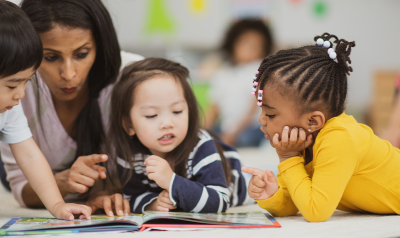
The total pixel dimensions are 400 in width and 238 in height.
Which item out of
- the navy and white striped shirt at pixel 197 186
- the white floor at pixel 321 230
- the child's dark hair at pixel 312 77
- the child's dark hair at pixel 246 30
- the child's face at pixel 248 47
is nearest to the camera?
the white floor at pixel 321 230

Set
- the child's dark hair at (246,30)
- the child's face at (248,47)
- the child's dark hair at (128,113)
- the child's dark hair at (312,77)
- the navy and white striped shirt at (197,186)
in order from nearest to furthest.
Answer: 1. the child's dark hair at (312,77)
2. the navy and white striped shirt at (197,186)
3. the child's dark hair at (128,113)
4. the child's face at (248,47)
5. the child's dark hair at (246,30)

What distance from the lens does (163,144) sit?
3.56 feet

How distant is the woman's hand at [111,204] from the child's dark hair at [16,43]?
1.32 ft

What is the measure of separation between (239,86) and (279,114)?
232cm

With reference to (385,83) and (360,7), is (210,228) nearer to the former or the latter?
(385,83)

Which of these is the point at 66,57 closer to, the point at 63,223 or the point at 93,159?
the point at 93,159

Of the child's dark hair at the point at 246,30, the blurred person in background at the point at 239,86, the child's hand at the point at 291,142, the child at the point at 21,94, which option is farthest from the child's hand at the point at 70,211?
the child's dark hair at the point at 246,30

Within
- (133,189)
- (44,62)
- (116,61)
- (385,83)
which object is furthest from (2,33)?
(385,83)

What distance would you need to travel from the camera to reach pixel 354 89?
395 centimetres

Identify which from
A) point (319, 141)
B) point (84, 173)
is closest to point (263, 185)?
point (319, 141)

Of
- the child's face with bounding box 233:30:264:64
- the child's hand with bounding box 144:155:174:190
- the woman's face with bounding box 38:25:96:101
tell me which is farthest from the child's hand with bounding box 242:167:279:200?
the child's face with bounding box 233:30:264:64

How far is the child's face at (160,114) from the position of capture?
1076 mm

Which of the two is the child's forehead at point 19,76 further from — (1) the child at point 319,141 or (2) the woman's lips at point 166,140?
(1) the child at point 319,141

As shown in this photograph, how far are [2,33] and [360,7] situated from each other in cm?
381
